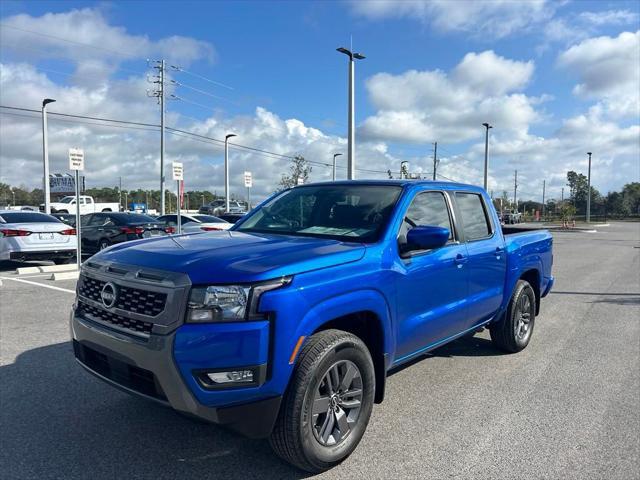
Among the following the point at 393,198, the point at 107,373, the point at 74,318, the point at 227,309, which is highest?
the point at 393,198

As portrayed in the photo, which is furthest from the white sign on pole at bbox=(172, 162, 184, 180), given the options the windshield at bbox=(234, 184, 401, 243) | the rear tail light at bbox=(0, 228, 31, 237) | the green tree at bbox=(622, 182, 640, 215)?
the green tree at bbox=(622, 182, 640, 215)

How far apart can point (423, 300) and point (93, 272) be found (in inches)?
93.6

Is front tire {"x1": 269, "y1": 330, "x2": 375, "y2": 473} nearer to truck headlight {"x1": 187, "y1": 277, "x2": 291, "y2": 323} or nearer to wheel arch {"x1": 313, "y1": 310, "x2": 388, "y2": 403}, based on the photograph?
wheel arch {"x1": 313, "y1": 310, "x2": 388, "y2": 403}

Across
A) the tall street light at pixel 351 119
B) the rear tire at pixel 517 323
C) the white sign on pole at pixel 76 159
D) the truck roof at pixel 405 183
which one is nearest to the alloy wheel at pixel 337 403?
the truck roof at pixel 405 183

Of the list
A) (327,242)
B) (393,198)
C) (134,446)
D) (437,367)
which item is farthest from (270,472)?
(437,367)

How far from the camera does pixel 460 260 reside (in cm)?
443

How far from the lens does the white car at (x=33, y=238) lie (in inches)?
474

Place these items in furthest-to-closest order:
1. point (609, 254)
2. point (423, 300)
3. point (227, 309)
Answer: point (609, 254) < point (423, 300) < point (227, 309)

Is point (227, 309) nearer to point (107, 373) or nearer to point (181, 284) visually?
point (181, 284)

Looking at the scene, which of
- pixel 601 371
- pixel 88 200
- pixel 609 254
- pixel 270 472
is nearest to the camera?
pixel 270 472

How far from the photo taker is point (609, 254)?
758 inches

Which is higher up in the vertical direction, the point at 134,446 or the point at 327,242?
the point at 327,242

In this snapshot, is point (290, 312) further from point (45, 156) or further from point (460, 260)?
point (45, 156)

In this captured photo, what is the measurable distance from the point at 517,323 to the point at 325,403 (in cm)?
341
